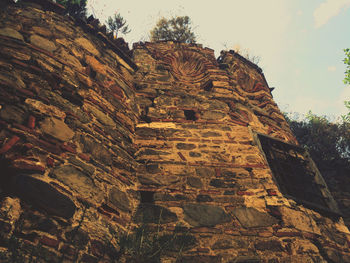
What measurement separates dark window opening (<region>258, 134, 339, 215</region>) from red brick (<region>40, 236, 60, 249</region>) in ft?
10.2

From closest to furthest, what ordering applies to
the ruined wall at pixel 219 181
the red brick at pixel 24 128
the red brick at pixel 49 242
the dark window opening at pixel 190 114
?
the red brick at pixel 49 242, the red brick at pixel 24 128, the ruined wall at pixel 219 181, the dark window opening at pixel 190 114

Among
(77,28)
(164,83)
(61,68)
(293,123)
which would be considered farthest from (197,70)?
(293,123)

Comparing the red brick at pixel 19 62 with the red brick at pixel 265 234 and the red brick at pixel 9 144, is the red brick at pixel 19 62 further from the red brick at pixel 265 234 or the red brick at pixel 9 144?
the red brick at pixel 265 234

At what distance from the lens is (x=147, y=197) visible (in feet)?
9.21

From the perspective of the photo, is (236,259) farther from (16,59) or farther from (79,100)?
(16,59)

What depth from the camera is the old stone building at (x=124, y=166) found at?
5.86 ft

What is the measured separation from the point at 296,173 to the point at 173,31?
721 centimetres

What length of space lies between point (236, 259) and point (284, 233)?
0.70 metres

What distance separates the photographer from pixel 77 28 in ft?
12.3

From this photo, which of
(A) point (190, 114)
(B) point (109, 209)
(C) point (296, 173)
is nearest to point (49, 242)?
(B) point (109, 209)

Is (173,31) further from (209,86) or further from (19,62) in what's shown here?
(19,62)

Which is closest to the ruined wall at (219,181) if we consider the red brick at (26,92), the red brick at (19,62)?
the red brick at (26,92)

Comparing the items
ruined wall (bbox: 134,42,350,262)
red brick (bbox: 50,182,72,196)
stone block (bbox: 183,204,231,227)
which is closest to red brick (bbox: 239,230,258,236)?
ruined wall (bbox: 134,42,350,262)

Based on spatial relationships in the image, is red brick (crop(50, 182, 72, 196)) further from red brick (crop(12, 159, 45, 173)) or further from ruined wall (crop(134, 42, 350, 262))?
ruined wall (crop(134, 42, 350, 262))
